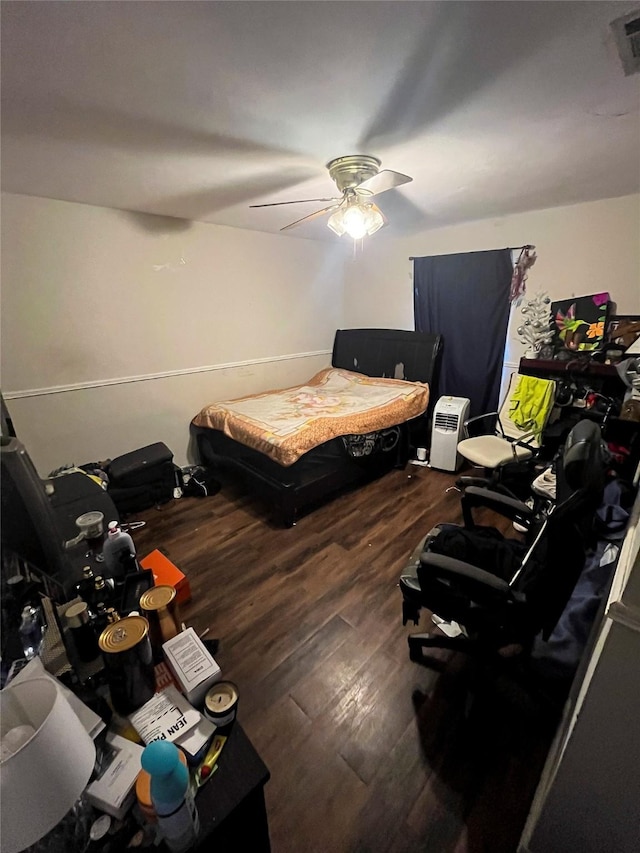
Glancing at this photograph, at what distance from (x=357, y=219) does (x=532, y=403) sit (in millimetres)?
2106

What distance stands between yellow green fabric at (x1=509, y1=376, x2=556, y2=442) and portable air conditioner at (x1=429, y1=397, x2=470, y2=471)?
1.42 feet

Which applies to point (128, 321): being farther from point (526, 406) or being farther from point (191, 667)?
point (526, 406)

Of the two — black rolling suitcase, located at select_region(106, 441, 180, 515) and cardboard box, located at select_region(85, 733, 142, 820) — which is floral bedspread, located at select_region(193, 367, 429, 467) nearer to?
black rolling suitcase, located at select_region(106, 441, 180, 515)

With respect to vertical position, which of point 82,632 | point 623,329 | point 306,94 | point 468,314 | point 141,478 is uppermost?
point 306,94

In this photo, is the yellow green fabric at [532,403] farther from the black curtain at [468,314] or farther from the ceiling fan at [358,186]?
the ceiling fan at [358,186]

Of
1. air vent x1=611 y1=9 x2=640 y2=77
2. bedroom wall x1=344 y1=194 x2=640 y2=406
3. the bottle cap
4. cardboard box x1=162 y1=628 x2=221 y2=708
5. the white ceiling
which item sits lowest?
cardboard box x1=162 y1=628 x2=221 y2=708

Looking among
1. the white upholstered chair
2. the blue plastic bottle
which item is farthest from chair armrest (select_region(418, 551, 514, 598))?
the white upholstered chair

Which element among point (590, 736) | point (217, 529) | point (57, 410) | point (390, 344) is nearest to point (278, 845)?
point (590, 736)

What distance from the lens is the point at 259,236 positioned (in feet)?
12.2

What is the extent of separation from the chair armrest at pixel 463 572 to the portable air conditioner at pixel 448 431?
211 centimetres

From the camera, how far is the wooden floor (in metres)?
1.20

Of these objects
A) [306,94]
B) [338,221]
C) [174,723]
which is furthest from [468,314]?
[174,723]

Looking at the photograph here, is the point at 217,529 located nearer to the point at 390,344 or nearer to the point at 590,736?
the point at 590,736

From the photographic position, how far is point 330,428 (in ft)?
9.40
